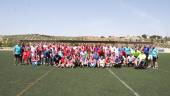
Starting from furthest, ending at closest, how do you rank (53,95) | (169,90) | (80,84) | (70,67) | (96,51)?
(96,51) < (70,67) < (80,84) < (169,90) < (53,95)

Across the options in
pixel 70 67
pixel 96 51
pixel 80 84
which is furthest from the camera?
pixel 96 51

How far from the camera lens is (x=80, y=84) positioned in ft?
52.5

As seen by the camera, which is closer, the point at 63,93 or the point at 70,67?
the point at 63,93

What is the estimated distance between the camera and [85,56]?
2797 cm

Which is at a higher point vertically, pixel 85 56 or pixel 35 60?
pixel 85 56

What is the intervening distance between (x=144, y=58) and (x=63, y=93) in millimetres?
14981

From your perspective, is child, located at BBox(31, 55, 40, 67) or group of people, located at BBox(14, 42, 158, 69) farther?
child, located at BBox(31, 55, 40, 67)

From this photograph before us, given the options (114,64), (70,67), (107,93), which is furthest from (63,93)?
(114,64)

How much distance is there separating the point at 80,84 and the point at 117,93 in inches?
114

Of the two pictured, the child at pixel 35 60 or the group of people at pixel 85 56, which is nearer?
the group of people at pixel 85 56

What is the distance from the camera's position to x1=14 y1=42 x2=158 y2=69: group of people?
1091 inches

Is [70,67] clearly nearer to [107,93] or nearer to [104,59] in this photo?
[104,59]

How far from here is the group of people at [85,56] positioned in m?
27.7

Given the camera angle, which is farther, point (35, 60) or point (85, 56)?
point (35, 60)
